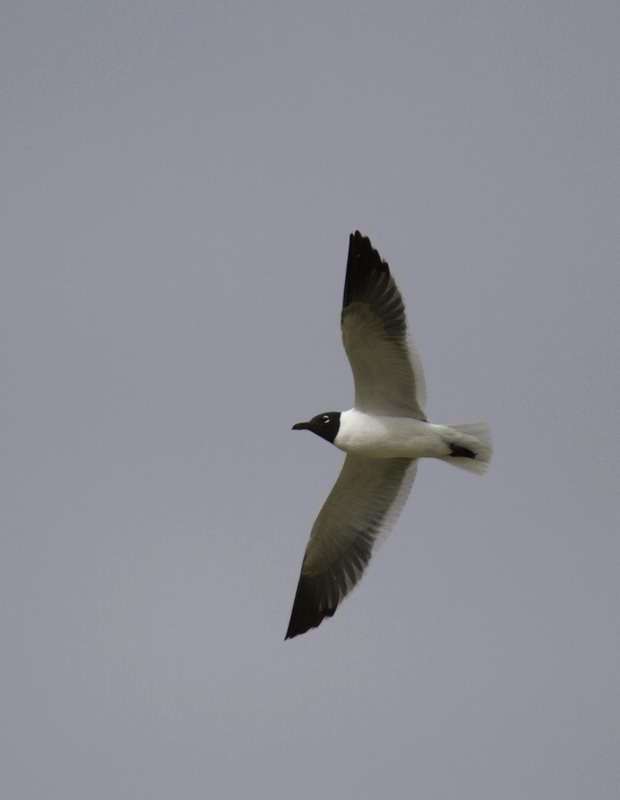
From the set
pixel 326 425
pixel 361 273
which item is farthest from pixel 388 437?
pixel 361 273

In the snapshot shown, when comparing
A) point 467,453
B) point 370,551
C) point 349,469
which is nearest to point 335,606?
point 370,551

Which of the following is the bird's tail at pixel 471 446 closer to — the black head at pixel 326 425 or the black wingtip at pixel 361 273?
the black head at pixel 326 425

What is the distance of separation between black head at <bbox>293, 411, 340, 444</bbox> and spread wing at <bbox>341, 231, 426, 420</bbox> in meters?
0.52

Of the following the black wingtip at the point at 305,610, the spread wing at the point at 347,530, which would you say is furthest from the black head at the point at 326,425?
the black wingtip at the point at 305,610

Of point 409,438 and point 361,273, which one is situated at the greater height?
point 361,273

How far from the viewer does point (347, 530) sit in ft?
35.1

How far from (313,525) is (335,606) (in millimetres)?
716

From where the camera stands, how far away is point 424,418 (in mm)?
9953

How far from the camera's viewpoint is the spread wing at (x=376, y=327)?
9609 millimetres

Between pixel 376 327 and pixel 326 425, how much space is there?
3.39 ft

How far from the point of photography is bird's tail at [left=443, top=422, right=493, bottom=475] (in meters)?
9.77

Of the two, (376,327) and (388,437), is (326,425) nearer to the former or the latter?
(388,437)

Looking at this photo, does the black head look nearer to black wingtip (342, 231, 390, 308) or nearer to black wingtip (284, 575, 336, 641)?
black wingtip (342, 231, 390, 308)

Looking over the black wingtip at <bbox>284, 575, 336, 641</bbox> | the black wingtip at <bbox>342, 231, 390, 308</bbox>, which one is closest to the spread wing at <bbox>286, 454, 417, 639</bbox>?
the black wingtip at <bbox>284, 575, 336, 641</bbox>
